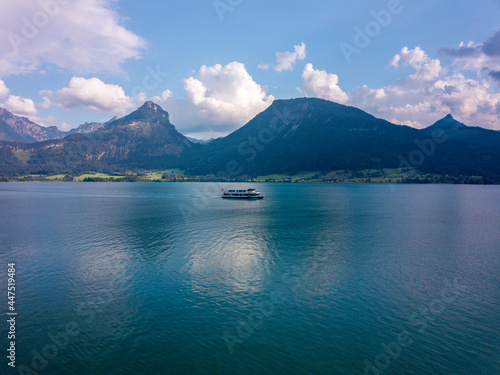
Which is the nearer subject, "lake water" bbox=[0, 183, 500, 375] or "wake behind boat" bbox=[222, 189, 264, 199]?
"lake water" bbox=[0, 183, 500, 375]


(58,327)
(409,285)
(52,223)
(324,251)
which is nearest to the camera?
(58,327)

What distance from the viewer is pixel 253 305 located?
3034 cm

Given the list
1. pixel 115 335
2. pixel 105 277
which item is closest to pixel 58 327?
pixel 115 335

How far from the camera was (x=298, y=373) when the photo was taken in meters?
20.2

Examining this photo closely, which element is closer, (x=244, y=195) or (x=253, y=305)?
(x=253, y=305)

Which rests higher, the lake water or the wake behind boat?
the wake behind boat

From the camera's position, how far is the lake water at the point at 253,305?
21547 mm

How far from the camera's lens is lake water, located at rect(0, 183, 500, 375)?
21547 mm

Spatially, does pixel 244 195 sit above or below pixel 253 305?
above

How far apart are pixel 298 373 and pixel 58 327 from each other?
22365 millimetres

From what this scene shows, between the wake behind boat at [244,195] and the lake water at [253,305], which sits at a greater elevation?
the wake behind boat at [244,195]

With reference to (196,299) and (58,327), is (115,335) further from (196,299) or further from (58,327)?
(196,299)

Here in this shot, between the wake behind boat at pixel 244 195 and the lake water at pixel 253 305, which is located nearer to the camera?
the lake water at pixel 253 305

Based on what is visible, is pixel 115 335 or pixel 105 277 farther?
pixel 105 277
